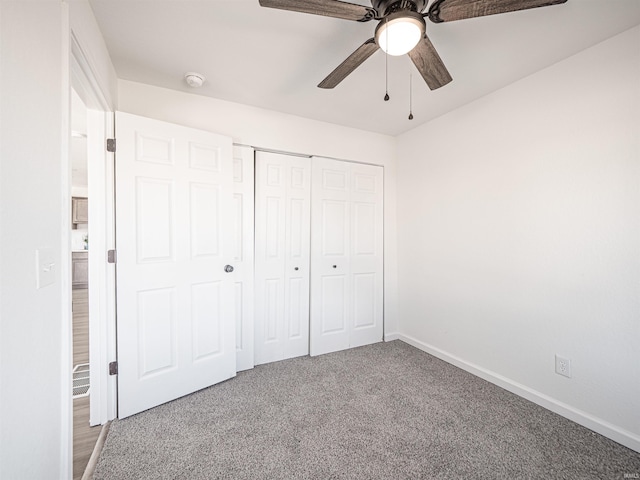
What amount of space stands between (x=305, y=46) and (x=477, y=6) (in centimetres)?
101

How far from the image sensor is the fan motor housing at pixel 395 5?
3.98ft

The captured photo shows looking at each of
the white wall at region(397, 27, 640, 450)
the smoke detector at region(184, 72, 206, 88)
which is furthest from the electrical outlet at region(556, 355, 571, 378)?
the smoke detector at region(184, 72, 206, 88)

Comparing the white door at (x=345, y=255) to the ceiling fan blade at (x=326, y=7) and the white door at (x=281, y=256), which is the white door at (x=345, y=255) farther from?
the ceiling fan blade at (x=326, y=7)

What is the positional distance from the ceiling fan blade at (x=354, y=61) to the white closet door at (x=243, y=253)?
110 centimetres

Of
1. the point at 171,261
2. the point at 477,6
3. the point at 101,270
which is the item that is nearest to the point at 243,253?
the point at 171,261

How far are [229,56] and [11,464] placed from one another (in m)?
2.17

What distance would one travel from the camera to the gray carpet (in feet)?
4.78

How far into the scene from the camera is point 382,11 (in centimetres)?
127

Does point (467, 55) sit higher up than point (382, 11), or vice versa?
point (467, 55)

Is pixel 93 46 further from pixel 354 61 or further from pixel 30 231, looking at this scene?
pixel 354 61

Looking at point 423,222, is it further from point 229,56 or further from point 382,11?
point 229,56

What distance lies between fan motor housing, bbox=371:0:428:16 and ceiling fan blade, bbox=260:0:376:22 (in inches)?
1.6

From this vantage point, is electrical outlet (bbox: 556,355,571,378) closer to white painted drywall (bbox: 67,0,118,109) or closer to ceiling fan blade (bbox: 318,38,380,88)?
ceiling fan blade (bbox: 318,38,380,88)

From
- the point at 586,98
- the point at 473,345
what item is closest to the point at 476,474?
the point at 473,345
